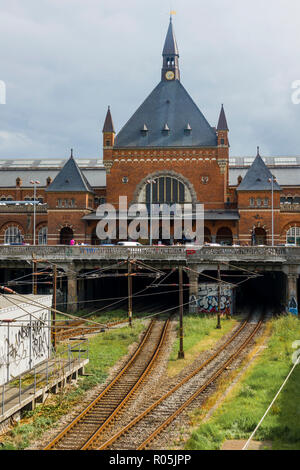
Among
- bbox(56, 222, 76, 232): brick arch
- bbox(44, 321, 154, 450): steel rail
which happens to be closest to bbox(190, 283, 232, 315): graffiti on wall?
bbox(44, 321, 154, 450): steel rail

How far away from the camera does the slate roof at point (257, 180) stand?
64812mm

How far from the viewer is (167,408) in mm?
21516

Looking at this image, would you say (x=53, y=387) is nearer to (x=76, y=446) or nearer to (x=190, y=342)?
(x=76, y=446)

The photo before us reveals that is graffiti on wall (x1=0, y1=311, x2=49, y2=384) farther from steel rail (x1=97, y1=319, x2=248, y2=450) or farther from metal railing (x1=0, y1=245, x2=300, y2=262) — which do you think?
metal railing (x1=0, y1=245, x2=300, y2=262)

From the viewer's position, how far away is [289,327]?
122 ft

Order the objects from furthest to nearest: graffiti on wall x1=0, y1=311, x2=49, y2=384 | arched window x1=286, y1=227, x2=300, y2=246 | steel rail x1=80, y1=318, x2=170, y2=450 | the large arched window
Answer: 1. the large arched window
2. arched window x1=286, y1=227, x2=300, y2=246
3. graffiti on wall x1=0, y1=311, x2=49, y2=384
4. steel rail x1=80, y1=318, x2=170, y2=450

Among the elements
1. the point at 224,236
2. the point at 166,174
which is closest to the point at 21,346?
the point at 224,236

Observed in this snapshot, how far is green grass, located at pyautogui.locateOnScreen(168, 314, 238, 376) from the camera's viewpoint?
29922 millimetres

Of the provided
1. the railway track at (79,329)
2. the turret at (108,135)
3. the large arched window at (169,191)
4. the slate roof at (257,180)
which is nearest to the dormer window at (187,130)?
the large arched window at (169,191)

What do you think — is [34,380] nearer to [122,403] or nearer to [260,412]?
[122,403]

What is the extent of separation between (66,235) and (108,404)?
4861 cm

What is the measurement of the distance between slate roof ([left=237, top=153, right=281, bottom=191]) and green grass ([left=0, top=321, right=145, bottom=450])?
103 ft

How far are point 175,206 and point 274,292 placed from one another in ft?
55.9
